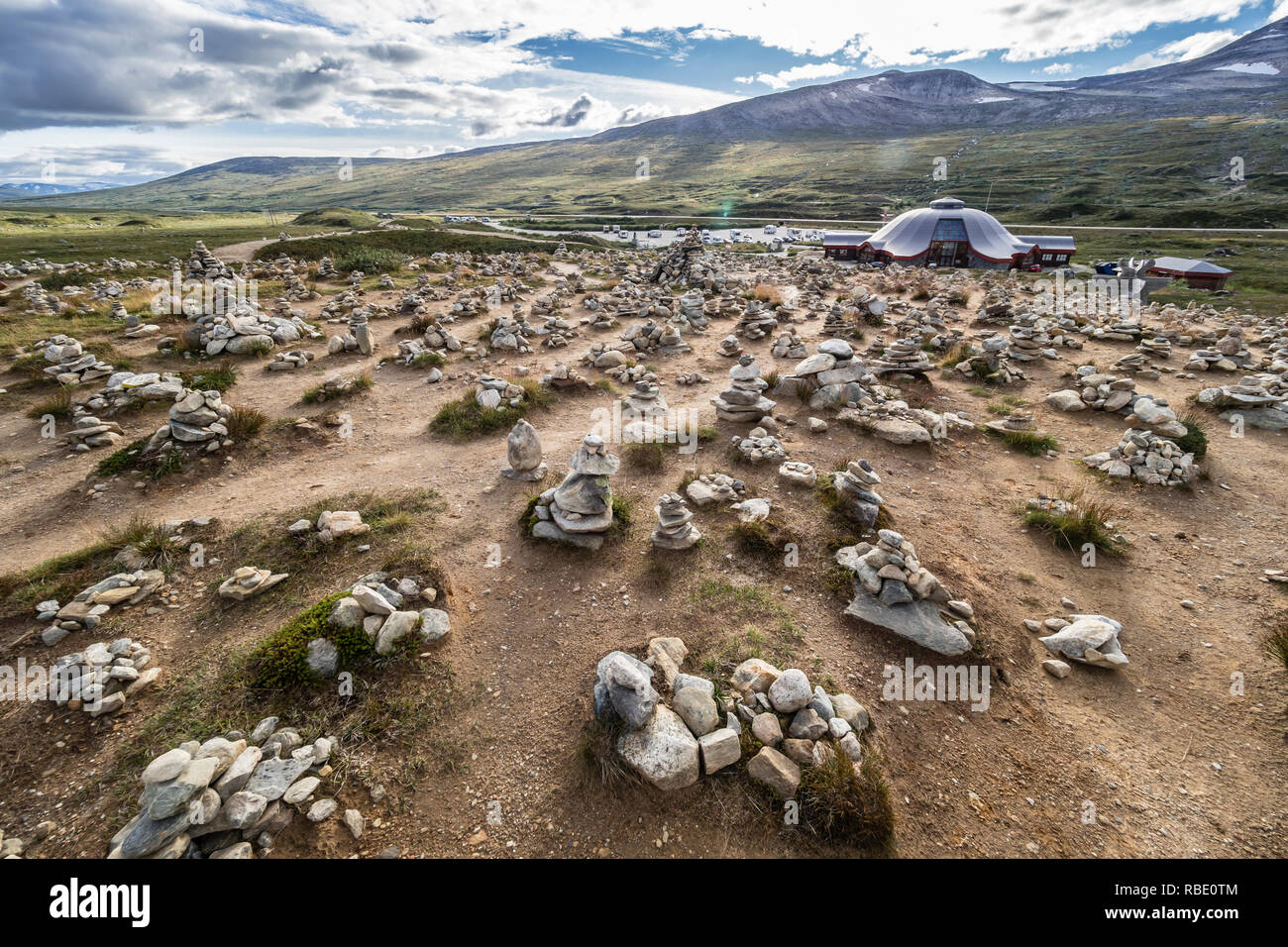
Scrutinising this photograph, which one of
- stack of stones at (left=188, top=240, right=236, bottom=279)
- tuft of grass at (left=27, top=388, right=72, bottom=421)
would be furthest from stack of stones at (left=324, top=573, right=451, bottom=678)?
stack of stones at (left=188, top=240, right=236, bottom=279)

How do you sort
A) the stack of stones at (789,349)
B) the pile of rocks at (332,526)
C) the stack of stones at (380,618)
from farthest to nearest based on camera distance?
the stack of stones at (789,349), the pile of rocks at (332,526), the stack of stones at (380,618)

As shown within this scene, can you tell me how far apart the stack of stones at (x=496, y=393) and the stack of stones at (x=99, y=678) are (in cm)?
871

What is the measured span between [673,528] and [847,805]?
4.71 meters

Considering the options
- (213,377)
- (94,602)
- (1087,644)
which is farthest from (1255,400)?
(213,377)

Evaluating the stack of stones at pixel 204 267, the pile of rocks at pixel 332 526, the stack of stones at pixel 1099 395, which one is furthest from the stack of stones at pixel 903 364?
the stack of stones at pixel 204 267

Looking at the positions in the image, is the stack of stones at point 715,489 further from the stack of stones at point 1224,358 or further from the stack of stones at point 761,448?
the stack of stones at point 1224,358

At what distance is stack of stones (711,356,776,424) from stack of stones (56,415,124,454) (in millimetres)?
14565

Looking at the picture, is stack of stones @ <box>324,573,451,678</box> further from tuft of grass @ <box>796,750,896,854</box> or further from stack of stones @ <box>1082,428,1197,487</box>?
stack of stones @ <box>1082,428,1197,487</box>

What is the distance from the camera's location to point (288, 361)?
1577 centimetres

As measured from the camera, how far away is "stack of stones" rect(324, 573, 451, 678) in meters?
6.15

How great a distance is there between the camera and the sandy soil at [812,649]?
496 cm

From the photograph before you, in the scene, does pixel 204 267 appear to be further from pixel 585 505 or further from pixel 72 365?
pixel 585 505

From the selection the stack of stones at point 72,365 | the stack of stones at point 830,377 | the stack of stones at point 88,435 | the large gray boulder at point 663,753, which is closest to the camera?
the large gray boulder at point 663,753
